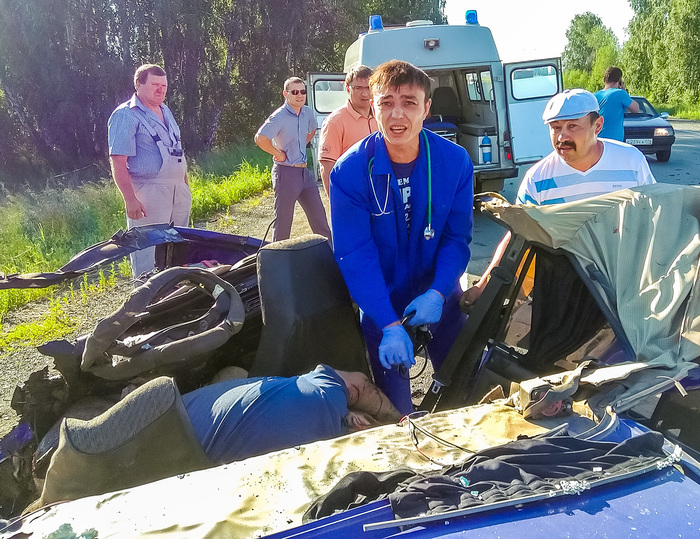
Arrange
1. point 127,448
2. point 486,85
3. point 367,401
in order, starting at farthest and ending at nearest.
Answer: point 486,85, point 367,401, point 127,448

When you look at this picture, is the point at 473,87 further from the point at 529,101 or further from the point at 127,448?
the point at 127,448

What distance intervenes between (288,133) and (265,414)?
15.7 feet

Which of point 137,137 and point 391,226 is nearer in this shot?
point 391,226

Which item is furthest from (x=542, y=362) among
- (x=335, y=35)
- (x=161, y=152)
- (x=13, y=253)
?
(x=335, y=35)

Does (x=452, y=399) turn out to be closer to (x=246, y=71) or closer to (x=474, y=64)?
(x=474, y=64)

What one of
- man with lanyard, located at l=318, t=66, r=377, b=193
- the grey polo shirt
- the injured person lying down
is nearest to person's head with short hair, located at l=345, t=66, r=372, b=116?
man with lanyard, located at l=318, t=66, r=377, b=193

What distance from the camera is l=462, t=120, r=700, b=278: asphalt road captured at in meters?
6.55

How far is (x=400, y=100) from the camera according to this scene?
2.49m

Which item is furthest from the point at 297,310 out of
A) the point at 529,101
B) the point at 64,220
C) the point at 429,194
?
the point at 64,220

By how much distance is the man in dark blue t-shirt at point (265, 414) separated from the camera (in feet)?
6.34

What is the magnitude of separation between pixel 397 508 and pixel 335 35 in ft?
87.9

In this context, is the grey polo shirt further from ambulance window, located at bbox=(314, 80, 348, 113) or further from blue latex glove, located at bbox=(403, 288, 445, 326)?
blue latex glove, located at bbox=(403, 288, 445, 326)

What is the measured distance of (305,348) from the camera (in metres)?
2.57

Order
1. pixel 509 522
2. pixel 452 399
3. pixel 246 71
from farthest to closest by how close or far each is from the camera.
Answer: pixel 246 71, pixel 452 399, pixel 509 522
